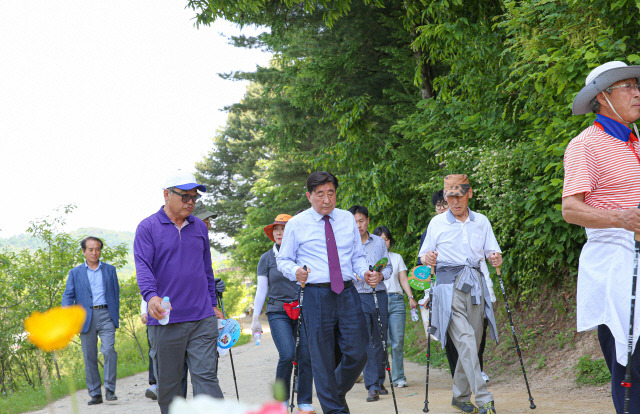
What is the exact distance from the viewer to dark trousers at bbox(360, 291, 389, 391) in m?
8.72

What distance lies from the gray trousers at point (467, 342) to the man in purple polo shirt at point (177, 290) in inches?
107

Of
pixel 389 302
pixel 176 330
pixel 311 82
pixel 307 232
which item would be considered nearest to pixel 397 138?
pixel 311 82

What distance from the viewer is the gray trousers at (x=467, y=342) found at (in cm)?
666

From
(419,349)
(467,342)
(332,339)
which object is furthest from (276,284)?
(419,349)

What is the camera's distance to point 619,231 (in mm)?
3668

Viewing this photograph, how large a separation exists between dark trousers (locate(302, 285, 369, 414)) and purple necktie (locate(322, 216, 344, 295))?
94mm

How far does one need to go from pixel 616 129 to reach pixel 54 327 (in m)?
3.63

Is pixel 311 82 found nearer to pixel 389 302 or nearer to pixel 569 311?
pixel 389 302

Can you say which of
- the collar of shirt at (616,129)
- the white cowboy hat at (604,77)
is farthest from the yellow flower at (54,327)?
the white cowboy hat at (604,77)

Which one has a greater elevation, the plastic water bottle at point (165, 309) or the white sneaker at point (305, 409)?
the plastic water bottle at point (165, 309)

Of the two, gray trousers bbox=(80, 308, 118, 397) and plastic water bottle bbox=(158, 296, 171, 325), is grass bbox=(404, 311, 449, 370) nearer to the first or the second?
gray trousers bbox=(80, 308, 118, 397)

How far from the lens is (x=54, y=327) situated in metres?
1.04

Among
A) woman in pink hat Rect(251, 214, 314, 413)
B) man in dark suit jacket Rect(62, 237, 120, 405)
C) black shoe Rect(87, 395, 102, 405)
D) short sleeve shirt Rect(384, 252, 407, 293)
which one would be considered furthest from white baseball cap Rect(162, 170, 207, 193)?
black shoe Rect(87, 395, 102, 405)

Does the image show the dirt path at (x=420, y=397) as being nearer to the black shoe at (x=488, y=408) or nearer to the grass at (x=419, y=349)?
the grass at (x=419, y=349)
